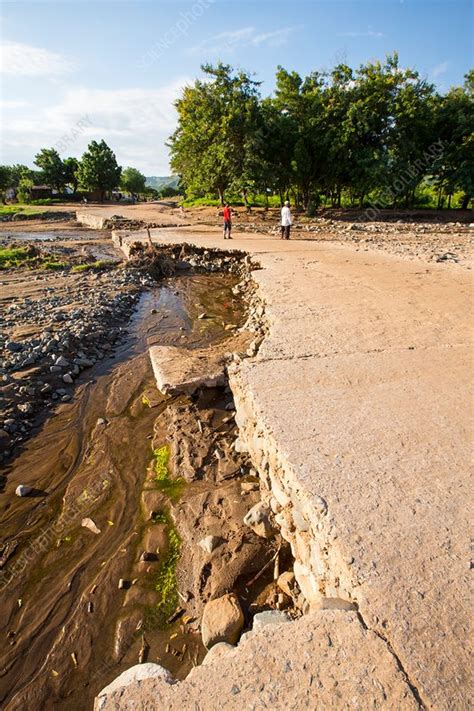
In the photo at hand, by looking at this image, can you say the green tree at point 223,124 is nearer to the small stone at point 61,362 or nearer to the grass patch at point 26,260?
the grass patch at point 26,260

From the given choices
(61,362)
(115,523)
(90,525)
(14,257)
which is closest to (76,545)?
(90,525)

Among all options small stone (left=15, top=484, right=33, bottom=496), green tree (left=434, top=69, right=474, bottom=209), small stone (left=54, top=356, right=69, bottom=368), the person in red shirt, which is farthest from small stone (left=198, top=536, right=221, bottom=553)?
green tree (left=434, top=69, right=474, bottom=209)

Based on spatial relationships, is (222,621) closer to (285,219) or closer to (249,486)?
(249,486)

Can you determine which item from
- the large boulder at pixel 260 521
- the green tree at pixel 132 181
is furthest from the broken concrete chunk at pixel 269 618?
the green tree at pixel 132 181

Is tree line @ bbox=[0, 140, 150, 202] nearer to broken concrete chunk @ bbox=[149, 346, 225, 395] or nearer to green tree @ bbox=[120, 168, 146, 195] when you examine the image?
green tree @ bbox=[120, 168, 146, 195]

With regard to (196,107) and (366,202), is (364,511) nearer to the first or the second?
(196,107)

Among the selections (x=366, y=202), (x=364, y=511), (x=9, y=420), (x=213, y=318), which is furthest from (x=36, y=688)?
(x=366, y=202)

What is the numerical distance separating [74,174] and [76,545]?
53.0 meters

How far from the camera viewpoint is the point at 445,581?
6.48ft

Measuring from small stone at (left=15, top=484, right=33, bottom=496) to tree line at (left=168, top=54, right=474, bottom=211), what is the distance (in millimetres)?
20900

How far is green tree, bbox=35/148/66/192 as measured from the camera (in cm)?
4781

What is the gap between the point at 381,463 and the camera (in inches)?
110

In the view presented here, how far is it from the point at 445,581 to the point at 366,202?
3585cm

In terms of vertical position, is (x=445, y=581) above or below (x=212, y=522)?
above
